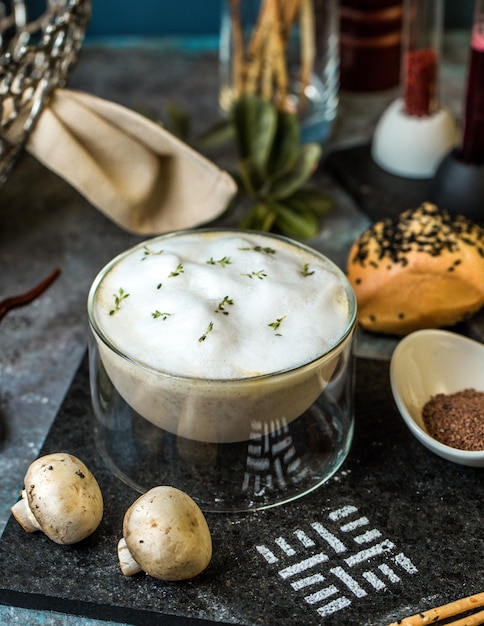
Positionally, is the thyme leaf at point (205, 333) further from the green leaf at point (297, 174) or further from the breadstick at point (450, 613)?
the green leaf at point (297, 174)

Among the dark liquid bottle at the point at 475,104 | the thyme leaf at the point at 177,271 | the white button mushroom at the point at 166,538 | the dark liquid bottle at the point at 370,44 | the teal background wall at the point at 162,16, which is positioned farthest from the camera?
the teal background wall at the point at 162,16

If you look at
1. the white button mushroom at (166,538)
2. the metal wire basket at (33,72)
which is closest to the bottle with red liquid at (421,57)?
the metal wire basket at (33,72)

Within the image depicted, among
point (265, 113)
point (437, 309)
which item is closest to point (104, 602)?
point (437, 309)

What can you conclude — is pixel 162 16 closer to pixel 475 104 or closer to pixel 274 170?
pixel 274 170

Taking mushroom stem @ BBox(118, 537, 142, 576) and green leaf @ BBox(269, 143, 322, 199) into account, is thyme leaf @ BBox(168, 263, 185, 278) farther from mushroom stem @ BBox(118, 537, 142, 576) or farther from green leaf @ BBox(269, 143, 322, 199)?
green leaf @ BBox(269, 143, 322, 199)

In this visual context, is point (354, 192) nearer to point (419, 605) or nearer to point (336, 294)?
point (336, 294)

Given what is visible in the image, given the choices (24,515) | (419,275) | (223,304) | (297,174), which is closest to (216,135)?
Result: (297,174)

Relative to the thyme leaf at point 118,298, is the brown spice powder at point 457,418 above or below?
below
